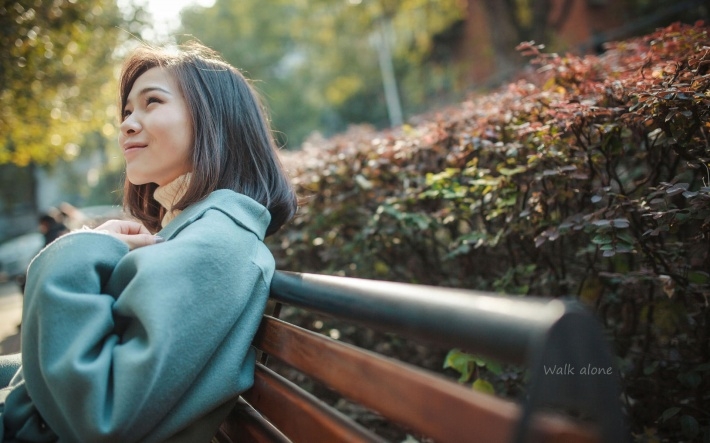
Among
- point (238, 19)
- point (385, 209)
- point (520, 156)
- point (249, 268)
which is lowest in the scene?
point (249, 268)

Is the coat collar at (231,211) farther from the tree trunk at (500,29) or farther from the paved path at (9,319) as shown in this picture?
the tree trunk at (500,29)

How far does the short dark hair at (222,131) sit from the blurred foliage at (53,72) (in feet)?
1.59

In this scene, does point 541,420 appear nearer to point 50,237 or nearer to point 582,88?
point 582,88

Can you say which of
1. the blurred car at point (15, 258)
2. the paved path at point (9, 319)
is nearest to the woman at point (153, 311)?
the paved path at point (9, 319)

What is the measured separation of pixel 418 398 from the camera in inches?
33.1

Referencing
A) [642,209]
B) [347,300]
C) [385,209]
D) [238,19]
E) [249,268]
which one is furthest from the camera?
[238,19]

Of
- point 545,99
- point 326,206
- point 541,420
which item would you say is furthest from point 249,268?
point 326,206

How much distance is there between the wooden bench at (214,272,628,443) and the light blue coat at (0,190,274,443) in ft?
0.69

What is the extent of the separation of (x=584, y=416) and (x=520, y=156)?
3.56ft

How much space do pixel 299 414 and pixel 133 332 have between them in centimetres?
43

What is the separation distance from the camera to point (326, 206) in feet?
11.0

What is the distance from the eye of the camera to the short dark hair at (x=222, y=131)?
A: 68.0 inches

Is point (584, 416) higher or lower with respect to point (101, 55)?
lower

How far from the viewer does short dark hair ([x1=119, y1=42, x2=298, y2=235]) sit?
68.0 inches
